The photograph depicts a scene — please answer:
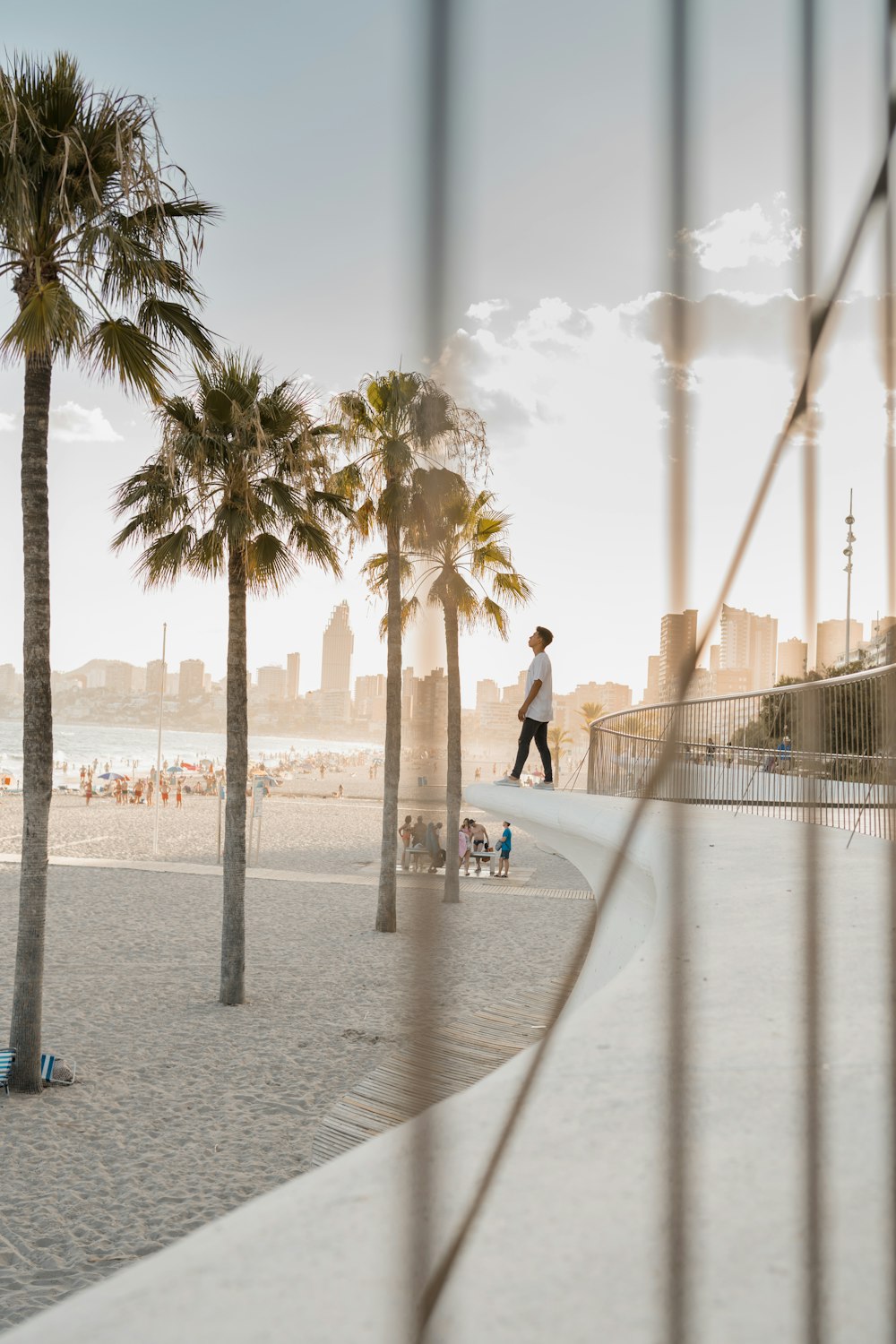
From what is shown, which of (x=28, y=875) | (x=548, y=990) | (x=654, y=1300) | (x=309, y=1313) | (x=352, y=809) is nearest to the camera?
(x=309, y=1313)

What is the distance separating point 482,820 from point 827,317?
162ft

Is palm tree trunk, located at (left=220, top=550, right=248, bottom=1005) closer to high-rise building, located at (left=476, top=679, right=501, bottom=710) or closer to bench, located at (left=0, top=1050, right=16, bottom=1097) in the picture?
bench, located at (left=0, top=1050, right=16, bottom=1097)

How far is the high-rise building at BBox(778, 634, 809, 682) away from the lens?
1.91 metres

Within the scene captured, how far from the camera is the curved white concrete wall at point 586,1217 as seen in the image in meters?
1.16

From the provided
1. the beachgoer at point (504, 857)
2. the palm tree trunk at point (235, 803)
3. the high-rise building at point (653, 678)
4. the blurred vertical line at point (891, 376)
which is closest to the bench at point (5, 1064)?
the palm tree trunk at point (235, 803)

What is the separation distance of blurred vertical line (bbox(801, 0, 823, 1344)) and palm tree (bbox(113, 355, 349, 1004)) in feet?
38.7

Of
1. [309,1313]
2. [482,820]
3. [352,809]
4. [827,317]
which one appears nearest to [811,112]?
[827,317]

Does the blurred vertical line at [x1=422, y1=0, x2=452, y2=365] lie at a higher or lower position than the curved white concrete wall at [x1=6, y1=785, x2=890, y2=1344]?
higher

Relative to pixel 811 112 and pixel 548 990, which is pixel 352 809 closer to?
pixel 548 990

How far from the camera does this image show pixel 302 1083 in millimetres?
10156

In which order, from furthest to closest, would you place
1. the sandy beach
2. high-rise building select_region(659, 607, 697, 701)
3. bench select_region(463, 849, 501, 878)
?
bench select_region(463, 849, 501, 878)
the sandy beach
high-rise building select_region(659, 607, 697, 701)

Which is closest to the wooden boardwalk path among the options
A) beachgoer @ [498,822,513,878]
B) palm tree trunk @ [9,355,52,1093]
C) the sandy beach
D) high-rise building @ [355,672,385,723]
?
the sandy beach

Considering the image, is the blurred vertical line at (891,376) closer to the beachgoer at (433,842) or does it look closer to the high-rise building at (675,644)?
the high-rise building at (675,644)

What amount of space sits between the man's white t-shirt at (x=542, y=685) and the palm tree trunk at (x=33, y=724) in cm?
486
